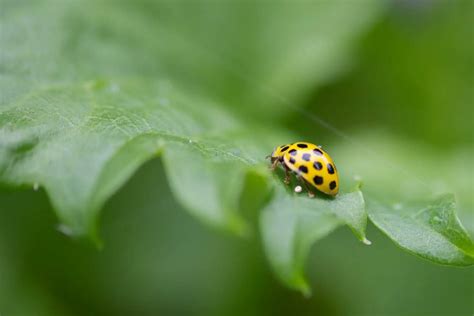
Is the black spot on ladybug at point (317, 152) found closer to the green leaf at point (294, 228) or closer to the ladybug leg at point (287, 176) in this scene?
the ladybug leg at point (287, 176)

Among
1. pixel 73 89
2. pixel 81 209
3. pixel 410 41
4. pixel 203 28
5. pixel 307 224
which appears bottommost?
pixel 81 209

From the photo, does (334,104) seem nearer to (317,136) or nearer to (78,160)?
(317,136)

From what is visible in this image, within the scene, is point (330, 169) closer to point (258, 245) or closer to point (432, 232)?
point (432, 232)

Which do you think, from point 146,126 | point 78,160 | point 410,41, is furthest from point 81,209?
point 410,41

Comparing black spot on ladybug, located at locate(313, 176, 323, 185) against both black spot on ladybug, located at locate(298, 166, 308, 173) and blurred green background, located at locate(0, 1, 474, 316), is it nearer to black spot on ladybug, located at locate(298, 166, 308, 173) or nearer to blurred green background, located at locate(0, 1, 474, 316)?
black spot on ladybug, located at locate(298, 166, 308, 173)

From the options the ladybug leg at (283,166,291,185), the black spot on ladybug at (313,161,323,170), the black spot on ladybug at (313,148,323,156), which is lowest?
the ladybug leg at (283,166,291,185)

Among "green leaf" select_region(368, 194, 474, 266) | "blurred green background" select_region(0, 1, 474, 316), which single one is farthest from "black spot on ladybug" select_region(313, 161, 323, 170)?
"blurred green background" select_region(0, 1, 474, 316)
